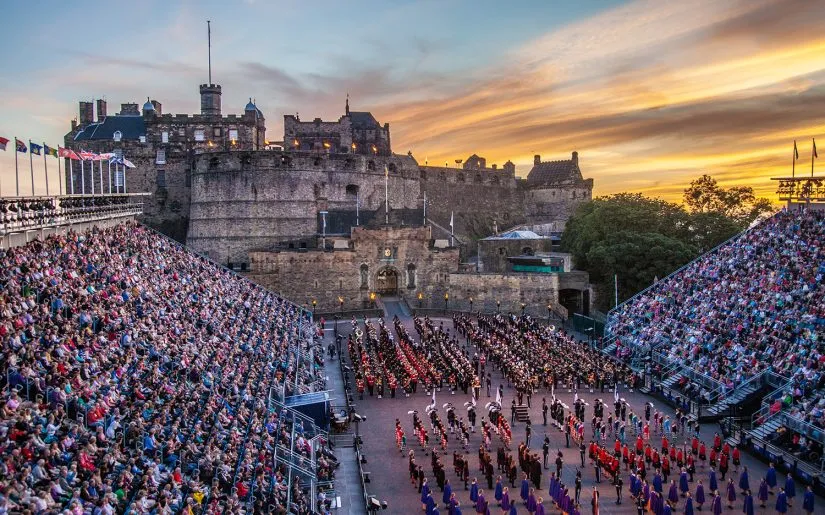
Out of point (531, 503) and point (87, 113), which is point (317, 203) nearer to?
point (87, 113)

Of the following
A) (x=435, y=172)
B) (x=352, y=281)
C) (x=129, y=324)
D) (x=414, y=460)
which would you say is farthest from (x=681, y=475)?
(x=435, y=172)

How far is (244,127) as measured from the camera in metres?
72.0

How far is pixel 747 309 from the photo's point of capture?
35.2 meters

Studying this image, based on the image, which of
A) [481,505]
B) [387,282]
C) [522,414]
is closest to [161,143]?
[387,282]

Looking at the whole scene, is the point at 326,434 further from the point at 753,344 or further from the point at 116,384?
the point at 753,344

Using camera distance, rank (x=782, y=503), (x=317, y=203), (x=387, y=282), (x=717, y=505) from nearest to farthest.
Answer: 1. (x=717, y=505)
2. (x=782, y=503)
3. (x=387, y=282)
4. (x=317, y=203)

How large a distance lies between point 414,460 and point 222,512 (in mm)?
9272

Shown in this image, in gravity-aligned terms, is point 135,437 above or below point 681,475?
above

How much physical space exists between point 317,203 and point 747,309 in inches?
1605

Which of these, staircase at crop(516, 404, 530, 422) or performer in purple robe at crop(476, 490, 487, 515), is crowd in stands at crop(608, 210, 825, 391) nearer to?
staircase at crop(516, 404, 530, 422)

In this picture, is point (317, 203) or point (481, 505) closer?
point (481, 505)

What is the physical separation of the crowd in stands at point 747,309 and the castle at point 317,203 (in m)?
14.9

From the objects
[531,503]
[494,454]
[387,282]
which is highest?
[387,282]

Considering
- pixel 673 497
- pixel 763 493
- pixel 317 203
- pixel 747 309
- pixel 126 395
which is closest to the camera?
pixel 126 395
